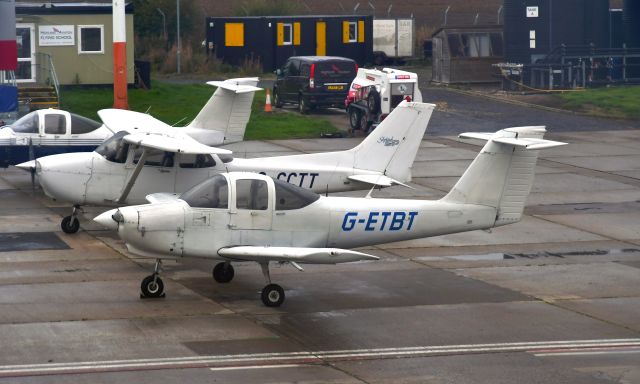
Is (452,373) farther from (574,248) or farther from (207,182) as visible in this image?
(574,248)

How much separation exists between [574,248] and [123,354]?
9.53 metres

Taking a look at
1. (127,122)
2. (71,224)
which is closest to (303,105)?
(127,122)

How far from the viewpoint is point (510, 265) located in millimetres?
18250

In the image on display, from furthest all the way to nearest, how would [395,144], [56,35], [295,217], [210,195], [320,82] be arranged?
[56,35]
[320,82]
[395,144]
[295,217]
[210,195]

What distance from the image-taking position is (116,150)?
64.0 feet

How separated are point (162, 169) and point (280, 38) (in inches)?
1308

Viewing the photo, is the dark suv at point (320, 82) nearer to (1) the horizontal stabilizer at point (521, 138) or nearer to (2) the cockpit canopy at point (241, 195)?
(1) the horizontal stabilizer at point (521, 138)

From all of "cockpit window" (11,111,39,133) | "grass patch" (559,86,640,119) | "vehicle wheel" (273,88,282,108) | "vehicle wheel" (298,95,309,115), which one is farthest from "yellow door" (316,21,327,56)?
"cockpit window" (11,111,39,133)

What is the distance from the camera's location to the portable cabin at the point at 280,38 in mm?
51781

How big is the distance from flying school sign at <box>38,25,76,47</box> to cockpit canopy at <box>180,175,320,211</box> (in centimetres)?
2652

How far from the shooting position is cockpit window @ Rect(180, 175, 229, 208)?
50.0ft

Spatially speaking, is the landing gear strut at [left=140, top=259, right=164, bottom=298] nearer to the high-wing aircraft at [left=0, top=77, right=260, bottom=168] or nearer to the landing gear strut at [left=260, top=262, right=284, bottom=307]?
the landing gear strut at [left=260, top=262, right=284, bottom=307]

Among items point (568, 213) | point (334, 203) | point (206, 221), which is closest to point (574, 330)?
point (334, 203)

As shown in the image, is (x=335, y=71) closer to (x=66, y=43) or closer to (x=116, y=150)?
(x=66, y=43)
